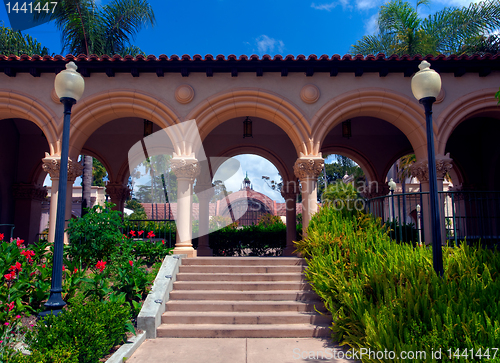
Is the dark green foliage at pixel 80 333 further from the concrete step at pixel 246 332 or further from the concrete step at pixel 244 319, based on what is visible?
the concrete step at pixel 244 319

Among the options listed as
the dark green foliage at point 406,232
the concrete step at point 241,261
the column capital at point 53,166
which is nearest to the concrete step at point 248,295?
the concrete step at point 241,261

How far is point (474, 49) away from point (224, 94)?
46.7 feet

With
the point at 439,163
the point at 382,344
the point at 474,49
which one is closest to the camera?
the point at 382,344

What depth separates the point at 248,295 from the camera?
669 centimetres

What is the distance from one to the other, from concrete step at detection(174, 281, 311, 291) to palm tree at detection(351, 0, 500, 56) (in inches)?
602

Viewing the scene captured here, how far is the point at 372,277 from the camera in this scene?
539cm

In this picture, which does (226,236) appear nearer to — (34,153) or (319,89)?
(319,89)

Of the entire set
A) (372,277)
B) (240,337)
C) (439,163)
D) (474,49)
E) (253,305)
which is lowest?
(240,337)

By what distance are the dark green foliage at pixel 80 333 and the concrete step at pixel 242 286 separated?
216 centimetres

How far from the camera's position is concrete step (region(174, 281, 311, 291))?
6980mm

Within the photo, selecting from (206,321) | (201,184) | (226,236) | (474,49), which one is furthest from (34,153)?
(474,49)

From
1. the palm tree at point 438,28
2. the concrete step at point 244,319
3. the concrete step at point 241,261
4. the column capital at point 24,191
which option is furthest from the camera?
the palm tree at point 438,28

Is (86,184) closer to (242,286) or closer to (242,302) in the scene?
(242,286)

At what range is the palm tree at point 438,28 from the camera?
50.8 ft
